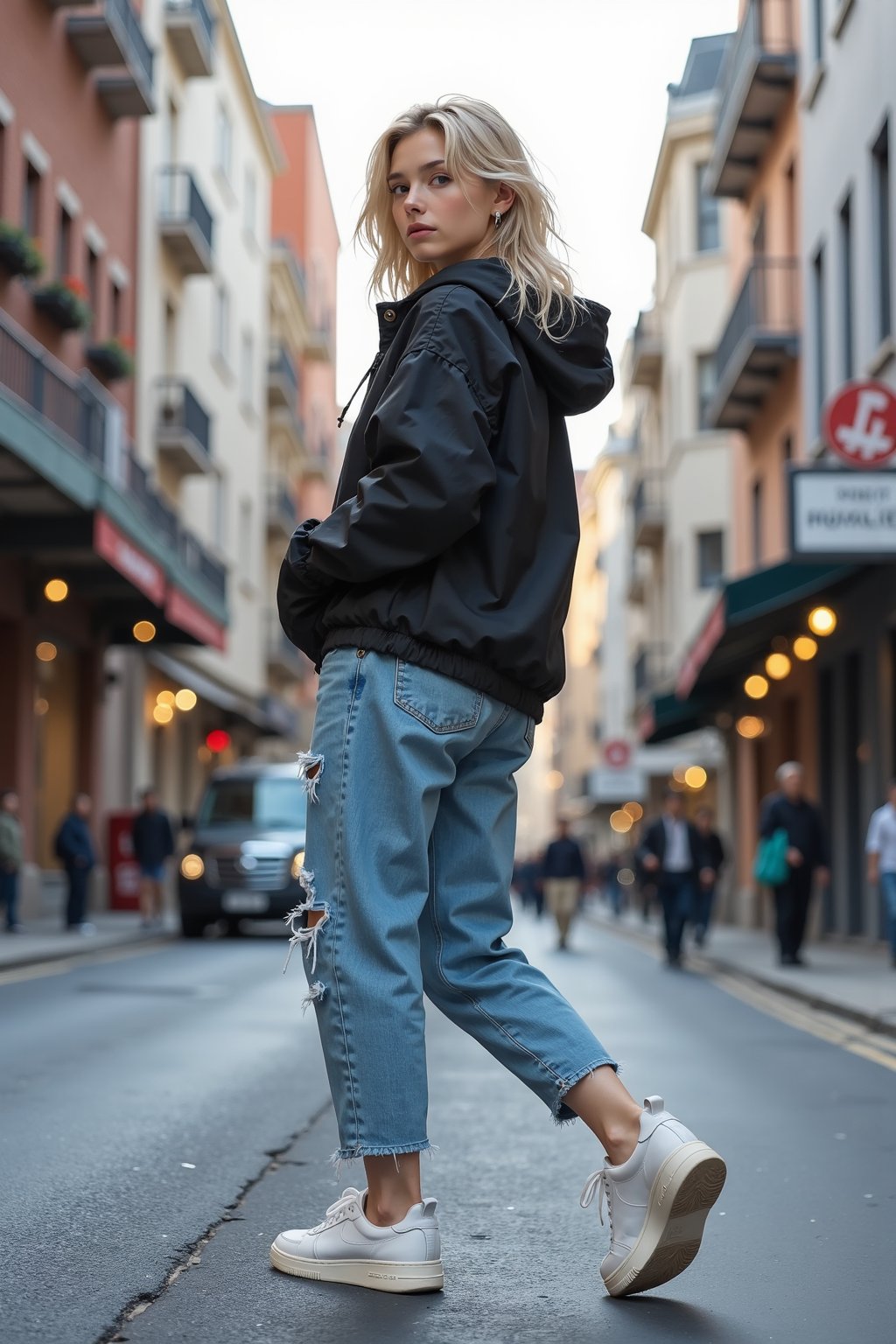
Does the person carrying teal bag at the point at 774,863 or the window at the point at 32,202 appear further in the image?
the window at the point at 32,202

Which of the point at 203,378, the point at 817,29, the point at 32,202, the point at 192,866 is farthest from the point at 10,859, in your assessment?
the point at 203,378

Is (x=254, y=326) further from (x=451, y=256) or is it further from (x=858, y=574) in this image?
(x=451, y=256)

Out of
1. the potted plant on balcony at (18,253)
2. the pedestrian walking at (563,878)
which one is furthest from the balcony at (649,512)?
the potted plant on balcony at (18,253)

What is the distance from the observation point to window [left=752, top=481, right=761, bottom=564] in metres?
28.8

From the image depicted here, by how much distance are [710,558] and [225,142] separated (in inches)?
531

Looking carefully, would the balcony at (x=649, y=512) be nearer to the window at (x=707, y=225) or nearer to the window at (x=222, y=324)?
the window at (x=707, y=225)

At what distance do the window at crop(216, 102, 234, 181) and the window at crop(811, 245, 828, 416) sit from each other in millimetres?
18419

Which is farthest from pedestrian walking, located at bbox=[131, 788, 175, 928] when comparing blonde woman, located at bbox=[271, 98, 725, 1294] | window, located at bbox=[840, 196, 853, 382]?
blonde woman, located at bbox=[271, 98, 725, 1294]

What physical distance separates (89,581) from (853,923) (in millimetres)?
10527

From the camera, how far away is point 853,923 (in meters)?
21.5

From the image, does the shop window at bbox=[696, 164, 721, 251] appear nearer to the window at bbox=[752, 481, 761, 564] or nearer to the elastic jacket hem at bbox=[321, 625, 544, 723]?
the window at bbox=[752, 481, 761, 564]

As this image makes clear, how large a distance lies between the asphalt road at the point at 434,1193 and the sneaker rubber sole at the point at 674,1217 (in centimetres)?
8

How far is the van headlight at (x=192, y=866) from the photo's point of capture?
21594mm

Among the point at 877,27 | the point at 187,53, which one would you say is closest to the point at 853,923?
the point at 877,27
